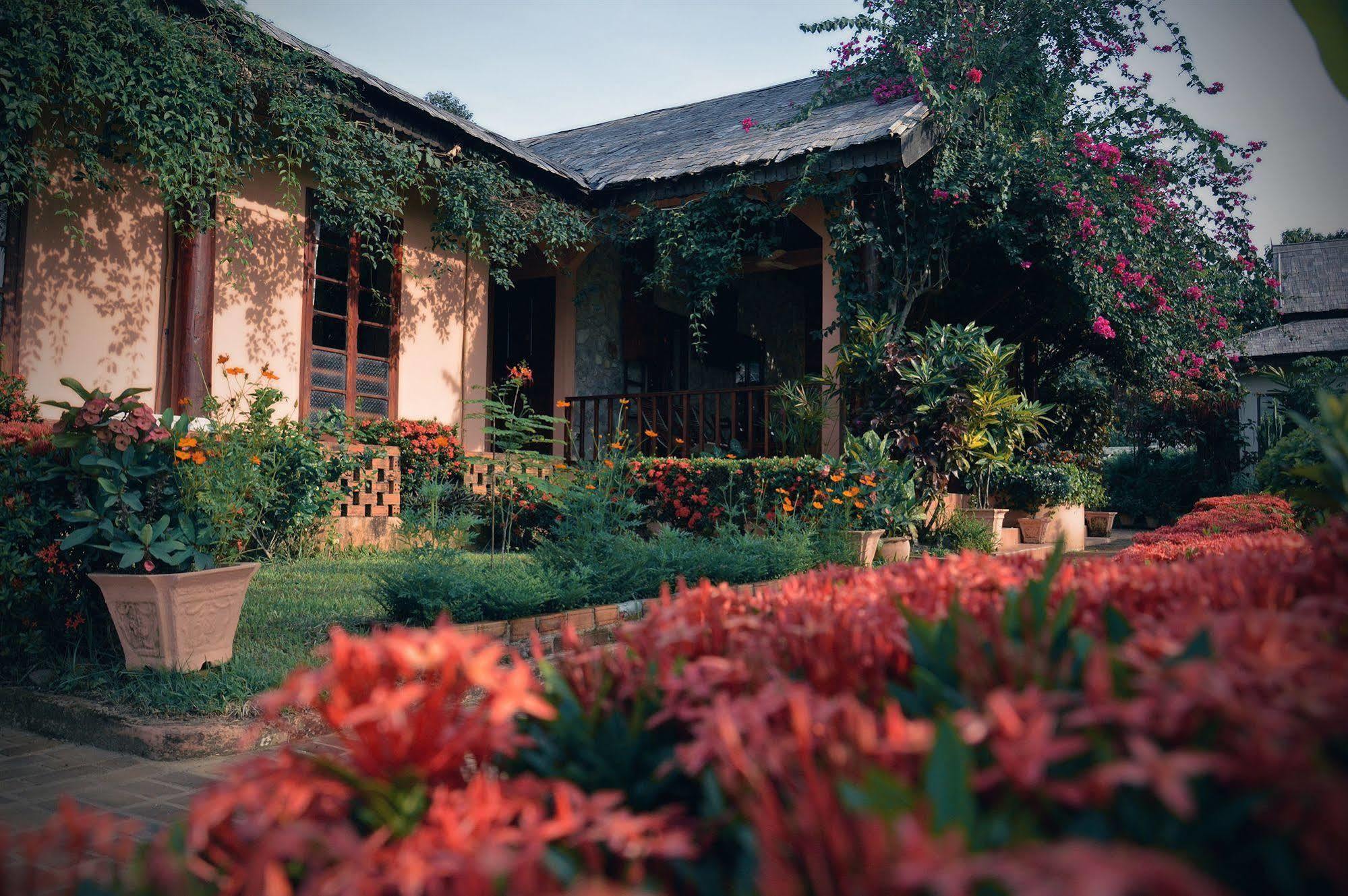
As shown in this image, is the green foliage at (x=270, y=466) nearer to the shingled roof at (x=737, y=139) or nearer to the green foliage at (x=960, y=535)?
the shingled roof at (x=737, y=139)

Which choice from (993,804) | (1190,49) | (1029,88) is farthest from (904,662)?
(1190,49)

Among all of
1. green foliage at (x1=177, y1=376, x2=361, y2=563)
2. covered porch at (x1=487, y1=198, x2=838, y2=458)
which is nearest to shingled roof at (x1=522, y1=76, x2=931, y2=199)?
covered porch at (x1=487, y1=198, x2=838, y2=458)

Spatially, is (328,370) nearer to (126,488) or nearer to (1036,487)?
(126,488)

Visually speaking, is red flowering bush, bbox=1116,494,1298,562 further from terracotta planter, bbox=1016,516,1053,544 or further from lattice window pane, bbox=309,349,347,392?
lattice window pane, bbox=309,349,347,392

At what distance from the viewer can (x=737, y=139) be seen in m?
9.91

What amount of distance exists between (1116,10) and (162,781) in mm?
11272

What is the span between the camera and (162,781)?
2.95 m

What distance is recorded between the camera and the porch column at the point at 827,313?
869cm

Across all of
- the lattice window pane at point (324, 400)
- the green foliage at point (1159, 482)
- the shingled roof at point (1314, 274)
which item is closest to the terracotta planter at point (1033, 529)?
the green foliage at point (1159, 482)

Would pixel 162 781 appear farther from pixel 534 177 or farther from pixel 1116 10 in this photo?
pixel 1116 10

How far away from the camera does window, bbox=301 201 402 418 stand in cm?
820

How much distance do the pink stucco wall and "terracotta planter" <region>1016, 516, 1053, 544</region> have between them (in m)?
6.84

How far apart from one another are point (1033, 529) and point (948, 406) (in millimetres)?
3473

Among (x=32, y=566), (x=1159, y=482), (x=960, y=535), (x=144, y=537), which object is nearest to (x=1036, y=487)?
(x=960, y=535)
